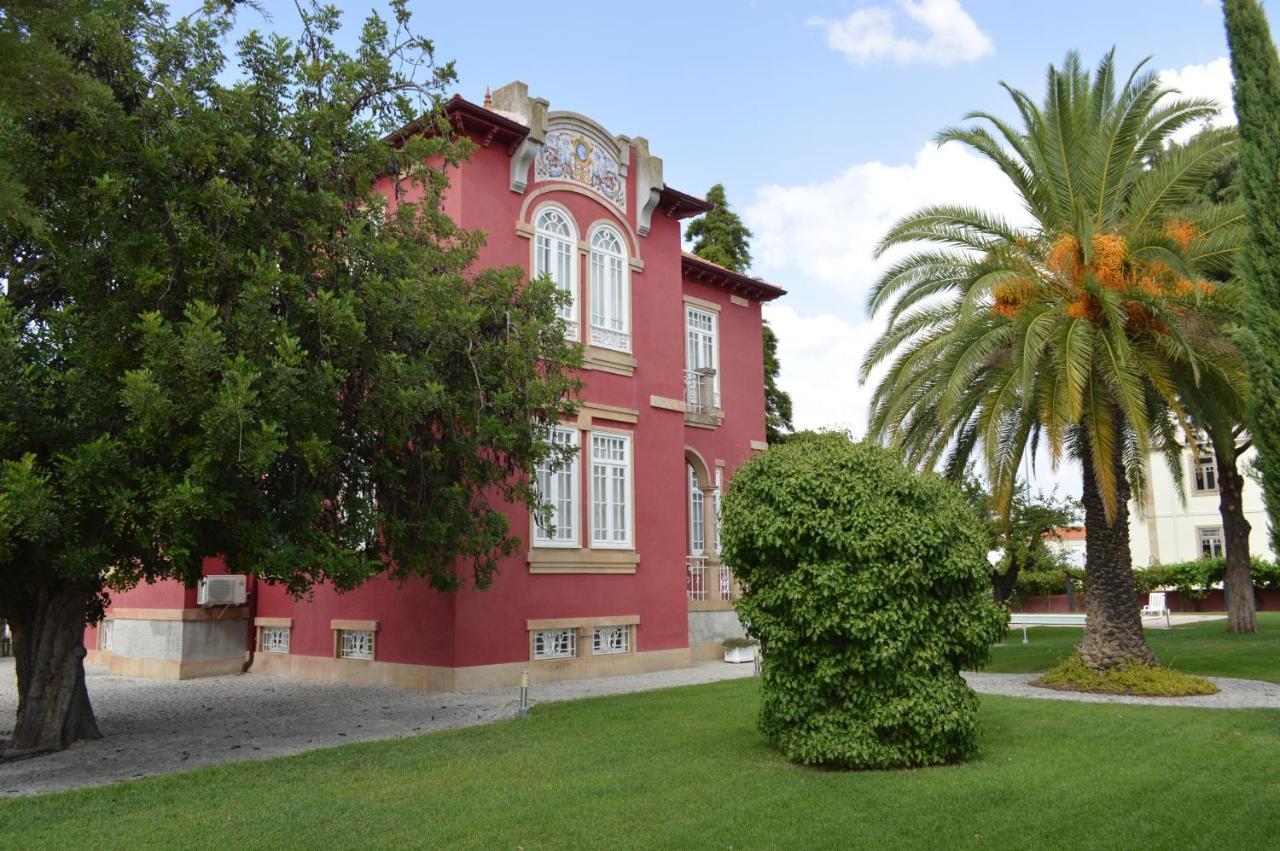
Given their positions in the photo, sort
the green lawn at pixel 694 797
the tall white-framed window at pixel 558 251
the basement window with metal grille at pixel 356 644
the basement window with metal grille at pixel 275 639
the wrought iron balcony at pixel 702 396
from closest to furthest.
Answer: the green lawn at pixel 694 797 → the basement window with metal grille at pixel 356 644 → the tall white-framed window at pixel 558 251 → the basement window with metal grille at pixel 275 639 → the wrought iron balcony at pixel 702 396

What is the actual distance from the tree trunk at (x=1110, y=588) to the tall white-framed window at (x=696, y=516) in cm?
871

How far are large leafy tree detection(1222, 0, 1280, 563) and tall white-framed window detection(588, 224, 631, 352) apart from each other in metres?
10.5

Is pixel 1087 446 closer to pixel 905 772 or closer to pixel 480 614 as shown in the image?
pixel 905 772

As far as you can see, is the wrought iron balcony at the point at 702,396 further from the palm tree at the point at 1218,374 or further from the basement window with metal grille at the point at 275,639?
the basement window with metal grille at the point at 275,639

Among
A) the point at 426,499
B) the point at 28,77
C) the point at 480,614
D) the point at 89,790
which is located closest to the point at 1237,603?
the point at 480,614

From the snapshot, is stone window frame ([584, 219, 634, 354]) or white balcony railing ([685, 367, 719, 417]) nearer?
stone window frame ([584, 219, 634, 354])

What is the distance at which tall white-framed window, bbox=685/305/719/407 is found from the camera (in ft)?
69.5

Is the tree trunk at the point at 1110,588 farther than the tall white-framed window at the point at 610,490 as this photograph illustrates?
No

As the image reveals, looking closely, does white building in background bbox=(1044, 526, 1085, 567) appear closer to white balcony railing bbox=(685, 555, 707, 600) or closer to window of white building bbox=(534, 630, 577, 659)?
white balcony railing bbox=(685, 555, 707, 600)

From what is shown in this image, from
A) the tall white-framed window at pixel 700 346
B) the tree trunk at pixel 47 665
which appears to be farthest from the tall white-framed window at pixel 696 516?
the tree trunk at pixel 47 665

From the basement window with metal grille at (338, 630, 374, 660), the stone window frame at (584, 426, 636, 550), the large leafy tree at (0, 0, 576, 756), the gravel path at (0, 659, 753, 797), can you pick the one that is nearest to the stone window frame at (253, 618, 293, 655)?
the gravel path at (0, 659, 753, 797)

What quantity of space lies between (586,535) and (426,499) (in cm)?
510

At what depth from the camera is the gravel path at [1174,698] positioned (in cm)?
1215

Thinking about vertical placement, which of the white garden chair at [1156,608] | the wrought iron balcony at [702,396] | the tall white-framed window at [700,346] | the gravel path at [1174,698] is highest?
the tall white-framed window at [700,346]
